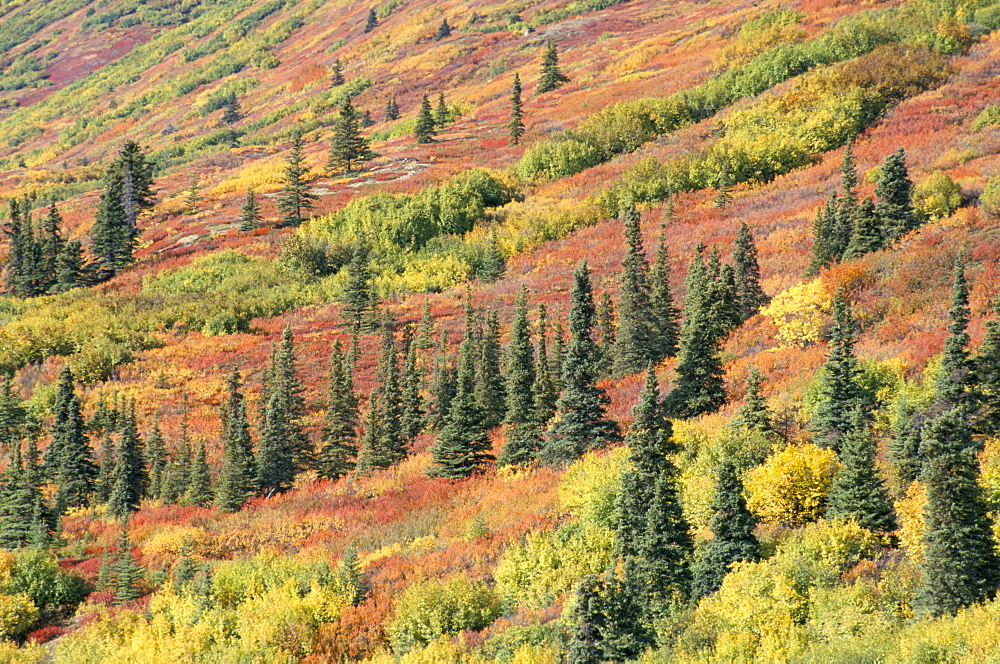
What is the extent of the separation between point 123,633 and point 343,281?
50428 mm

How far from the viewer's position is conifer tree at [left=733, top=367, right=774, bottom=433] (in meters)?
31.0

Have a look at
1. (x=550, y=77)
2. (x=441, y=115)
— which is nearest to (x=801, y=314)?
(x=441, y=115)

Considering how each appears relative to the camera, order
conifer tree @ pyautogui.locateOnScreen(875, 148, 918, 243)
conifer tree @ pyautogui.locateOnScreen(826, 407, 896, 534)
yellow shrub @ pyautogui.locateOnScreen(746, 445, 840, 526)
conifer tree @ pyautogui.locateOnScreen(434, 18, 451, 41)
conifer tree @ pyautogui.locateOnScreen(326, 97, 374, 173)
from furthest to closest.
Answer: conifer tree @ pyautogui.locateOnScreen(434, 18, 451, 41), conifer tree @ pyautogui.locateOnScreen(326, 97, 374, 173), conifer tree @ pyautogui.locateOnScreen(875, 148, 918, 243), yellow shrub @ pyautogui.locateOnScreen(746, 445, 840, 526), conifer tree @ pyautogui.locateOnScreen(826, 407, 896, 534)

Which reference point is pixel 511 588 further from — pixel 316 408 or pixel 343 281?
pixel 343 281

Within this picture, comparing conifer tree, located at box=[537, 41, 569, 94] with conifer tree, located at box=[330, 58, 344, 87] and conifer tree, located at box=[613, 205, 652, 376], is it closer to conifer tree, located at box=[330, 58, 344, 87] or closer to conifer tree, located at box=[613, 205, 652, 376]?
conifer tree, located at box=[330, 58, 344, 87]

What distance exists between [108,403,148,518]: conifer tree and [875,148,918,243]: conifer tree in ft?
133

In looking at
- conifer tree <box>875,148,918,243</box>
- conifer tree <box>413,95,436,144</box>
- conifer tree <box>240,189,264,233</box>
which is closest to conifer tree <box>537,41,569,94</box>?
conifer tree <box>413,95,436,144</box>

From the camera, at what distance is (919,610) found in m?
20.9

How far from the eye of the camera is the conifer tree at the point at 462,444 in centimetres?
4131

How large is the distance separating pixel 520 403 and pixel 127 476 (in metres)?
20.3

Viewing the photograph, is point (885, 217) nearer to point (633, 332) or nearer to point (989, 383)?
point (633, 332)

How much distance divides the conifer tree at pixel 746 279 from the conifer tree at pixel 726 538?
26.2m

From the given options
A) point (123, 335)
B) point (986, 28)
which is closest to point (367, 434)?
point (123, 335)

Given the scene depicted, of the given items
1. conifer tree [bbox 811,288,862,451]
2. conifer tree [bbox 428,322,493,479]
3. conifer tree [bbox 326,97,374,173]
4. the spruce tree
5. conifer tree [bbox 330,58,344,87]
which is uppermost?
conifer tree [bbox 330,58,344,87]
